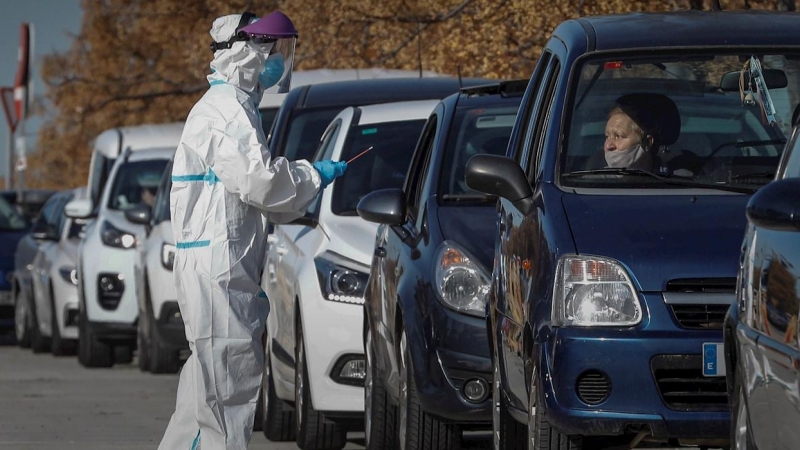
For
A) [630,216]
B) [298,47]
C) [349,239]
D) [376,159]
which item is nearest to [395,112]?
[376,159]

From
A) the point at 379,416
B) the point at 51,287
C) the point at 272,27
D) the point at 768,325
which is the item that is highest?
the point at 272,27

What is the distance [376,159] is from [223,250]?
3.87 m

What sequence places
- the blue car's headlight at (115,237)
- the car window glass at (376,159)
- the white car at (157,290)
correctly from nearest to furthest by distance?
the car window glass at (376,159)
the white car at (157,290)
the blue car's headlight at (115,237)

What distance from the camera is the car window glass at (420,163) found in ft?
33.9

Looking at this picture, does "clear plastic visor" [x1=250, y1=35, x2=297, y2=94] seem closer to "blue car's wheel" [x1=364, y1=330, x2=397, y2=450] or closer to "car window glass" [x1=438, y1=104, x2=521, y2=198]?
"car window glass" [x1=438, y1=104, x2=521, y2=198]

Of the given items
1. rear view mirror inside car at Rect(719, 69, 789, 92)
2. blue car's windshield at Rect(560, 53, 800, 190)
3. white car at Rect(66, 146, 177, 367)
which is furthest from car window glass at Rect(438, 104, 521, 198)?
white car at Rect(66, 146, 177, 367)

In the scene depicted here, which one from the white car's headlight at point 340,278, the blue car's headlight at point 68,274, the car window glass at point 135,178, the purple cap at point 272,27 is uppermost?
the purple cap at point 272,27

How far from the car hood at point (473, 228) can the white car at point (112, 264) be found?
10611 mm

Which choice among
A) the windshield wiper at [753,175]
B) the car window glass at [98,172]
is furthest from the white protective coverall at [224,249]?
the car window glass at [98,172]

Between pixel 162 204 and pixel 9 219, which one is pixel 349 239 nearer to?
pixel 162 204

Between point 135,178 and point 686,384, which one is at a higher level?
point 686,384

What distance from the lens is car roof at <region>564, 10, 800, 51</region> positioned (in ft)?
26.5

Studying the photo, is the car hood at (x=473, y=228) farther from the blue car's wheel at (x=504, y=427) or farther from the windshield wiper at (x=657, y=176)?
the windshield wiper at (x=657, y=176)

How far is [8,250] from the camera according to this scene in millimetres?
27141
